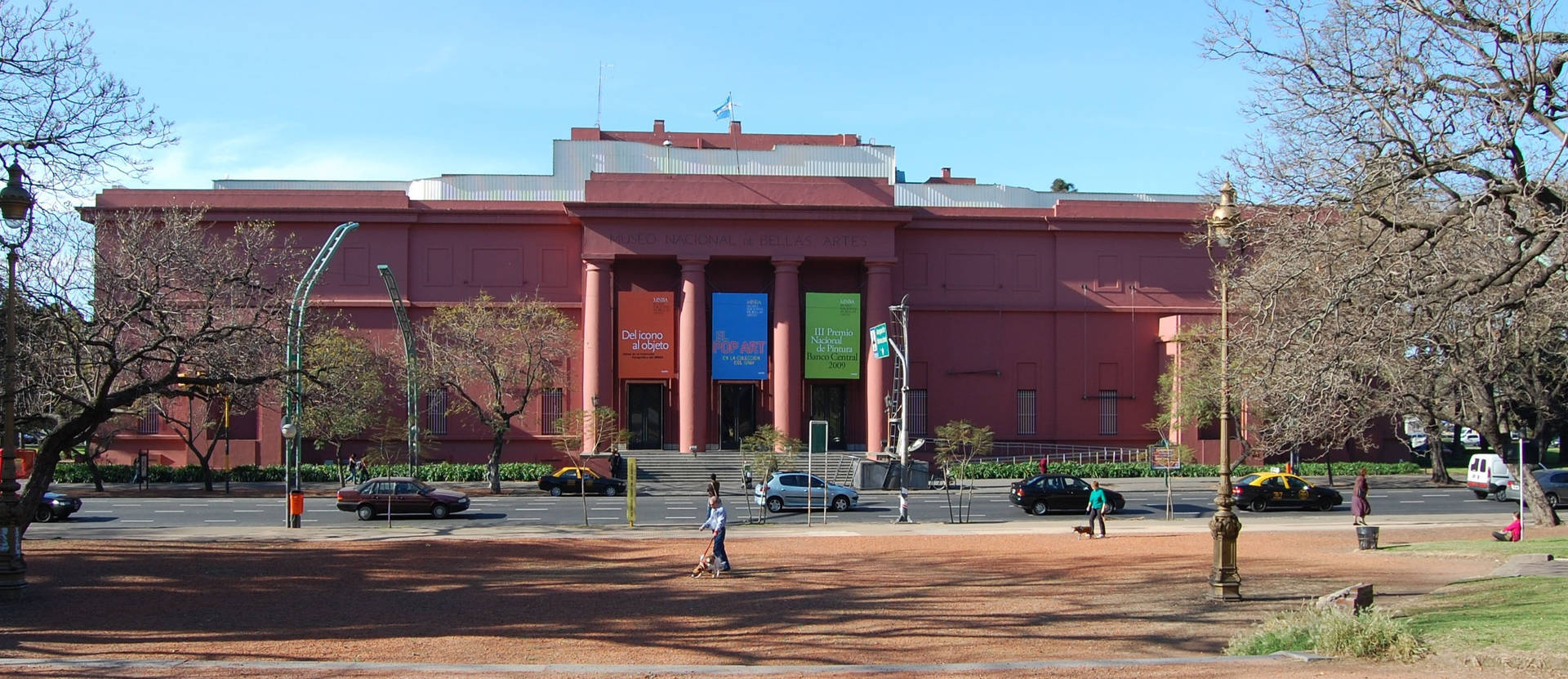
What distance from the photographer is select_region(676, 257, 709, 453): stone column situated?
55.5 metres

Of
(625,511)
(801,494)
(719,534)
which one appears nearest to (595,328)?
(625,511)

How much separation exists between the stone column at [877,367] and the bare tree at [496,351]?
46.1 feet

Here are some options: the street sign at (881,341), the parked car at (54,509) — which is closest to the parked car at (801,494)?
the street sign at (881,341)

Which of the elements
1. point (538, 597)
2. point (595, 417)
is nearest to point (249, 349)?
point (538, 597)

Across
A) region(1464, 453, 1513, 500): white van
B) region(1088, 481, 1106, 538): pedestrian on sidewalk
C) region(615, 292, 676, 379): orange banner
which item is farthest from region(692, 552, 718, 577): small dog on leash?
region(615, 292, 676, 379): orange banner

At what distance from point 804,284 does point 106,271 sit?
133 feet

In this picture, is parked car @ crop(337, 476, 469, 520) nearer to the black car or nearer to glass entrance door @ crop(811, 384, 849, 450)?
the black car

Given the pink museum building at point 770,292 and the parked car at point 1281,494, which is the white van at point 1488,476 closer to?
the parked car at point 1281,494

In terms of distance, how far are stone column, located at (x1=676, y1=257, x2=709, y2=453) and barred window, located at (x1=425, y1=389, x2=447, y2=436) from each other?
11296mm

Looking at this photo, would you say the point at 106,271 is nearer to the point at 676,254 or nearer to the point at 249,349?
the point at 249,349

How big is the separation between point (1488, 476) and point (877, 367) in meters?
25.0

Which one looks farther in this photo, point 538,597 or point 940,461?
point 940,461

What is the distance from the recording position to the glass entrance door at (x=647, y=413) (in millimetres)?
58969

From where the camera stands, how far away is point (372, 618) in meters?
16.6
